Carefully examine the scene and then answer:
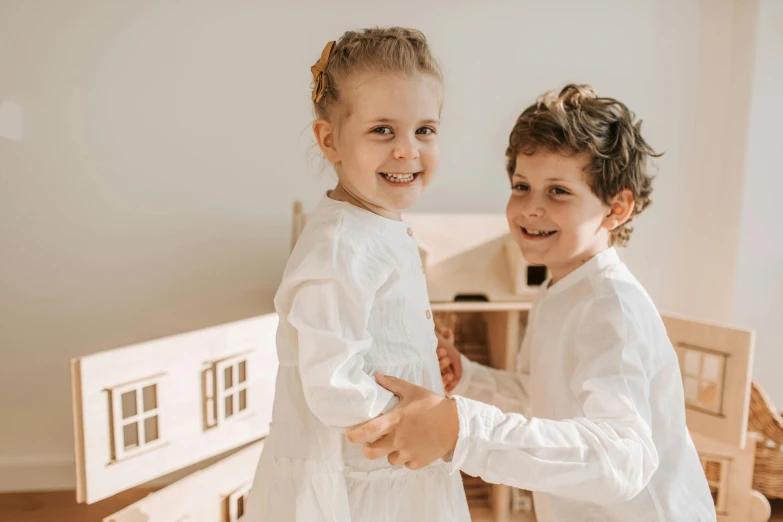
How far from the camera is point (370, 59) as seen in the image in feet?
2.56

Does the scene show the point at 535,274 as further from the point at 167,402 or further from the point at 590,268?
the point at 167,402

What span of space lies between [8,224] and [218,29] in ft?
2.47

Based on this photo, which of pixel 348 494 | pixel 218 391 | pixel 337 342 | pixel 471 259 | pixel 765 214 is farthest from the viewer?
pixel 765 214

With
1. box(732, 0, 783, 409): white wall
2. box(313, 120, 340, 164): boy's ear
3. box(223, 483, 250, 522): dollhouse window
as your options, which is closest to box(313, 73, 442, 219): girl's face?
box(313, 120, 340, 164): boy's ear

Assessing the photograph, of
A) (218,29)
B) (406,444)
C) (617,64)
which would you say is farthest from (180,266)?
(617,64)

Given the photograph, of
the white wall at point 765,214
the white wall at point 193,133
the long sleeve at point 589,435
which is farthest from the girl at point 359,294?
the white wall at point 765,214

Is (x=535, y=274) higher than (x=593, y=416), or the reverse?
(x=535, y=274)

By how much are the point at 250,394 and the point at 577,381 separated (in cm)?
68

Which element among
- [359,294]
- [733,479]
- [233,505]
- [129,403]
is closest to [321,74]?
[359,294]

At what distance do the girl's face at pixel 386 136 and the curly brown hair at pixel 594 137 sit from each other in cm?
25

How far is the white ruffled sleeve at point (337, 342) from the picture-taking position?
2.32 ft

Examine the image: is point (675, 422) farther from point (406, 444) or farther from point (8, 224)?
point (8, 224)

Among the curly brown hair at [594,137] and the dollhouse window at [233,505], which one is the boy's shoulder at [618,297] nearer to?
the curly brown hair at [594,137]

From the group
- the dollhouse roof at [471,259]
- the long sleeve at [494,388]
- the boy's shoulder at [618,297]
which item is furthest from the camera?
the dollhouse roof at [471,259]
